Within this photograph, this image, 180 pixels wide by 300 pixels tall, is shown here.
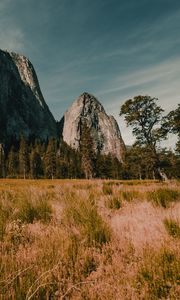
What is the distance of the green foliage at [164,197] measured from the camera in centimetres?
721

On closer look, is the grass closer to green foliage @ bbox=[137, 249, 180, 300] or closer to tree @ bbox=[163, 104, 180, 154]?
green foliage @ bbox=[137, 249, 180, 300]

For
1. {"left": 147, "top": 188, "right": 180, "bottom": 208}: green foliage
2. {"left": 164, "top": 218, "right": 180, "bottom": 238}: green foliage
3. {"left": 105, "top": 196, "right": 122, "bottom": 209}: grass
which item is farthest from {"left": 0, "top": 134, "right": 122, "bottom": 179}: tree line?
{"left": 164, "top": 218, "right": 180, "bottom": 238}: green foliage

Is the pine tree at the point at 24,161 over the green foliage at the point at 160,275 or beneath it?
over

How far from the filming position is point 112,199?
25.2 ft

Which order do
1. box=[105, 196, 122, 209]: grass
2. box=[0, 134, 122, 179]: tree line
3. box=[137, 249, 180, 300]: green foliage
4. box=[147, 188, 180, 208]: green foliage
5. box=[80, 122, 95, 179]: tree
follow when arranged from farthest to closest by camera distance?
box=[0, 134, 122, 179]: tree line, box=[80, 122, 95, 179]: tree, box=[105, 196, 122, 209]: grass, box=[147, 188, 180, 208]: green foliage, box=[137, 249, 180, 300]: green foliage

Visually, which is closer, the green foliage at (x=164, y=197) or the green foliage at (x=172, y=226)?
the green foliage at (x=172, y=226)

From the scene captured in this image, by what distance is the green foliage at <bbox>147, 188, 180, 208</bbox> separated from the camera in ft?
23.7

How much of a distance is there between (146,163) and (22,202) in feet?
78.1

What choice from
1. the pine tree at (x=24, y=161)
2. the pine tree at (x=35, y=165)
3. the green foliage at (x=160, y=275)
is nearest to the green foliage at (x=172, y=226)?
the green foliage at (x=160, y=275)

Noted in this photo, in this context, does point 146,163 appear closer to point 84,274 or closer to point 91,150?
point 84,274

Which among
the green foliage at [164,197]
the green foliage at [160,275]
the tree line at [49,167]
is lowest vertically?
the green foliage at [160,275]

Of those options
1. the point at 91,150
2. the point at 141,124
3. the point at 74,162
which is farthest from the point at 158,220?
the point at 74,162

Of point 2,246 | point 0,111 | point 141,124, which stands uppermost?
point 0,111

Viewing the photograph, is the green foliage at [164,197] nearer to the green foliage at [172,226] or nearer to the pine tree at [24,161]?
the green foliage at [172,226]
